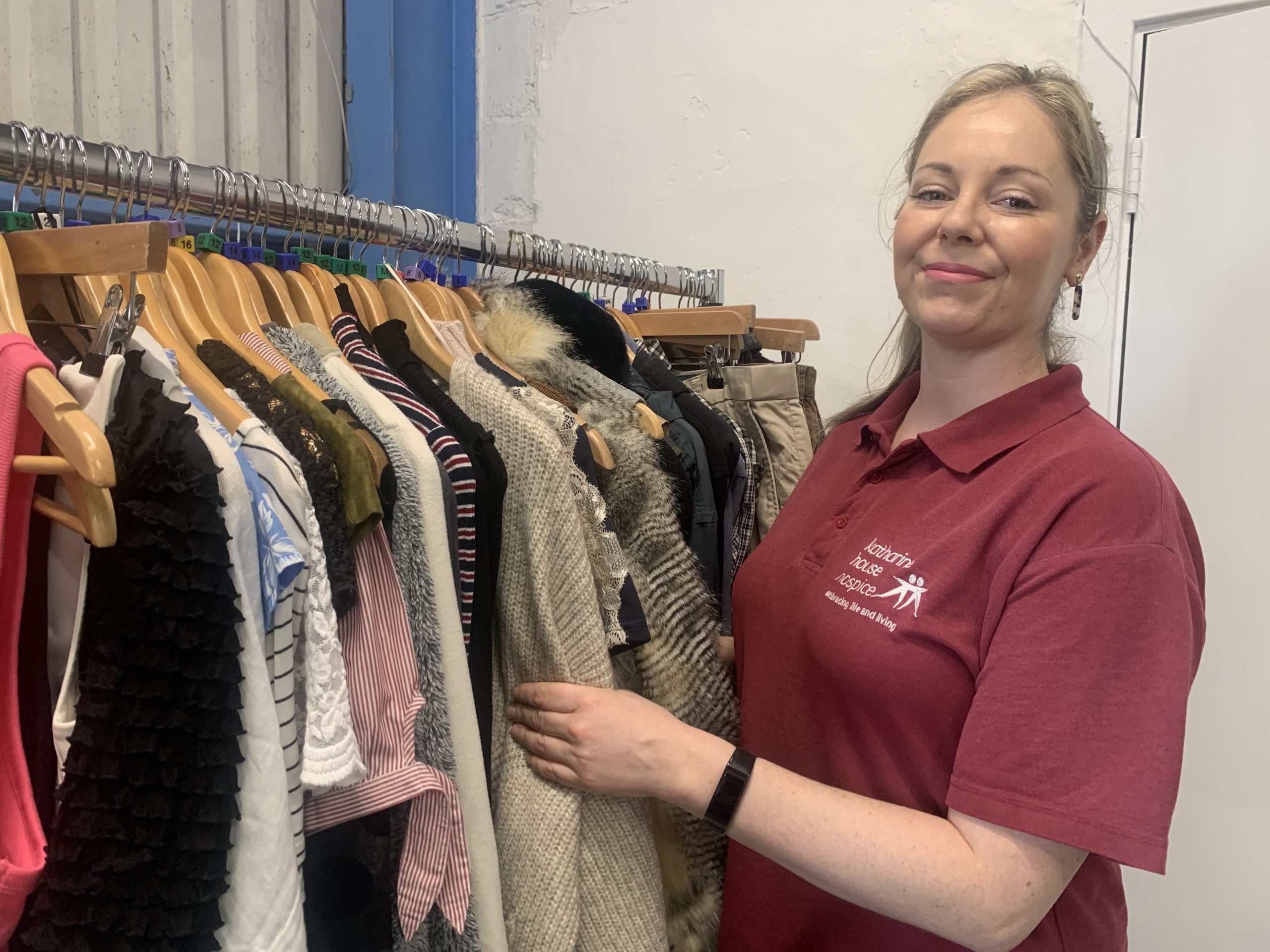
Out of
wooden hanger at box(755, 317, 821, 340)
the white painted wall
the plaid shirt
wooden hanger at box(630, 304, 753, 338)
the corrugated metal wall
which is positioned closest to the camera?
the plaid shirt

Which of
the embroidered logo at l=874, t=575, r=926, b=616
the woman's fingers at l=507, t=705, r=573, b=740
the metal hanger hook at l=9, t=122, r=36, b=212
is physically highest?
the metal hanger hook at l=9, t=122, r=36, b=212

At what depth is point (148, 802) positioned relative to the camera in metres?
0.50

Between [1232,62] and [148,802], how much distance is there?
1671mm

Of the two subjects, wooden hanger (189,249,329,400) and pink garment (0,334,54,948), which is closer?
pink garment (0,334,54,948)

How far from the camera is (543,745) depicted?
79 centimetres

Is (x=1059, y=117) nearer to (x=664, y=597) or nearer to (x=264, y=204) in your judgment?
(x=664, y=597)

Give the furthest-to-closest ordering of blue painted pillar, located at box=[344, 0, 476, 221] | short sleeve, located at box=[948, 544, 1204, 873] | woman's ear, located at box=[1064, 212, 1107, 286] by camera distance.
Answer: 1. blue painted pillar, located at box=[344, 0, 476, 221]
2. woman's ear, located at box=[1064, 212, 1107, 286]
3. short sleeve, located at box=[948, 544, 1204, 873]

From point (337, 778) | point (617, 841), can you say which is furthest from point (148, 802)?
point (617, 841)

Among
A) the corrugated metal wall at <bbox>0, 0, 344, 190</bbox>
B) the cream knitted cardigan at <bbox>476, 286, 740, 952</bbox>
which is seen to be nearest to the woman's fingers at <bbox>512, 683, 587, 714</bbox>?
the cream knitted cardigan at <bbox>476, 286, 740, 952</bbox>

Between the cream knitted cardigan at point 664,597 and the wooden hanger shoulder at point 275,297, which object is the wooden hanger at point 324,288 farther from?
the cream knitted cardigan at point 664,597

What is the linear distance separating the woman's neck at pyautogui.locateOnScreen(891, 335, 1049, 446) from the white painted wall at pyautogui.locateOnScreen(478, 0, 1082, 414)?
2.40 feet

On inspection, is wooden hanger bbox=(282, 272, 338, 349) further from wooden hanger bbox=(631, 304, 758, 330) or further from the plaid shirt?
wooden hanger bbox=(631, 304, 758, 330)

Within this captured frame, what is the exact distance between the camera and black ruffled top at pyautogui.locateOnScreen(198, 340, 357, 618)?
2.08 ft

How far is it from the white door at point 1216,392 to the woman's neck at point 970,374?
672mm
